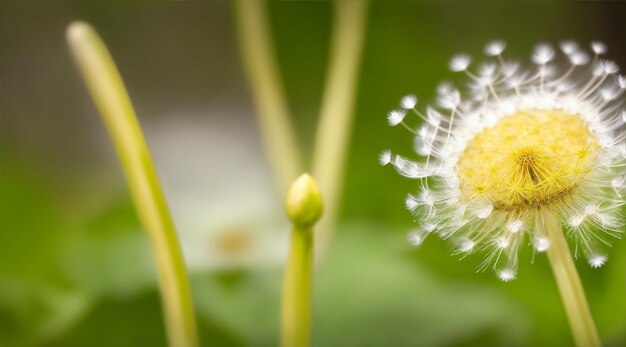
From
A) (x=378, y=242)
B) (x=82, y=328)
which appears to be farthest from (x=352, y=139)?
(x=82, y=328)

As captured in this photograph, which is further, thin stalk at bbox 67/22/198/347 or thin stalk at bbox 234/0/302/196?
thin stalk at bbox 234/0/302/196

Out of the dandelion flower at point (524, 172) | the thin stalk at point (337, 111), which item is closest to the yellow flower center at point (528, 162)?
the dandelion flower at point (524, 172)

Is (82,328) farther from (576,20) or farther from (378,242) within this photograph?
(576,20)

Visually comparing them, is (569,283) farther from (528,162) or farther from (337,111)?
(337,111)

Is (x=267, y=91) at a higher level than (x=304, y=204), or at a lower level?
higher

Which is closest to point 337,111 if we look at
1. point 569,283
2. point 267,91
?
point 267,91

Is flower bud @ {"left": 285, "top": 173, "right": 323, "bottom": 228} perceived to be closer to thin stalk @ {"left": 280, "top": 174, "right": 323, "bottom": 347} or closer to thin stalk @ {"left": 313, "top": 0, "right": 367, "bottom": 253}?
thin stalk @ {"left": 280, "top": 174, "right": 323, "bottom": 347}

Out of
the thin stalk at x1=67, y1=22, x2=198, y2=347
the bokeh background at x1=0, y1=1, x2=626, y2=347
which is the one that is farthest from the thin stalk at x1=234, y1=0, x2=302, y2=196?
the thin stalk at x1=67, y1=22, x2=198, y2=347
